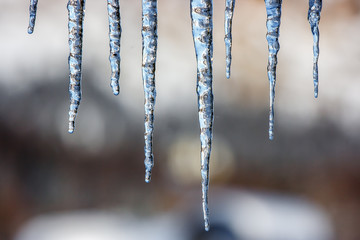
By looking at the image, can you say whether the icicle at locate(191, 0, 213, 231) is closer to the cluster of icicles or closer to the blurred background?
the cluster of icicles

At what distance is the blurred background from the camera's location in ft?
11.4

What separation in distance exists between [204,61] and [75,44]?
6.6 inches

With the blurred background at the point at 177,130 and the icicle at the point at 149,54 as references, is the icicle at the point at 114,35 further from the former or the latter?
the blurred background at the point at 177,130

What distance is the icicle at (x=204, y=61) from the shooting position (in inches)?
18.6

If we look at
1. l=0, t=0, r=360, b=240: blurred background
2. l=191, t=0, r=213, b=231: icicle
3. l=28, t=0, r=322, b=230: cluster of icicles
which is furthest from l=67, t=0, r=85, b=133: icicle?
l=0, t=0, r=360, b=240: blurred background

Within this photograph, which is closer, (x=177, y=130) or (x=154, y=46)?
(x=154, y=46)

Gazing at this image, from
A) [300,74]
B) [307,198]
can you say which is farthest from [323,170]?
[300,74]

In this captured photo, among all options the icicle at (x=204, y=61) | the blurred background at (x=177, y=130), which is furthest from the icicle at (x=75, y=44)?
the blurred background at (x=177, y=130)

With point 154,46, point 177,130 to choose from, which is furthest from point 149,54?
point 177,130

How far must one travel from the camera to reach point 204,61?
494 millimetres

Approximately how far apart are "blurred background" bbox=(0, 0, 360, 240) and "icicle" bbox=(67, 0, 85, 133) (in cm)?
295

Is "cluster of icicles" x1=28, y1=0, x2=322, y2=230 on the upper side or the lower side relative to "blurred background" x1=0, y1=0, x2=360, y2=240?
upper

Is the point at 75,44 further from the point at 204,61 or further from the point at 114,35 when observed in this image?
the point at 204,61

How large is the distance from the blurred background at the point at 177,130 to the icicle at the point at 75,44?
9.68ft
